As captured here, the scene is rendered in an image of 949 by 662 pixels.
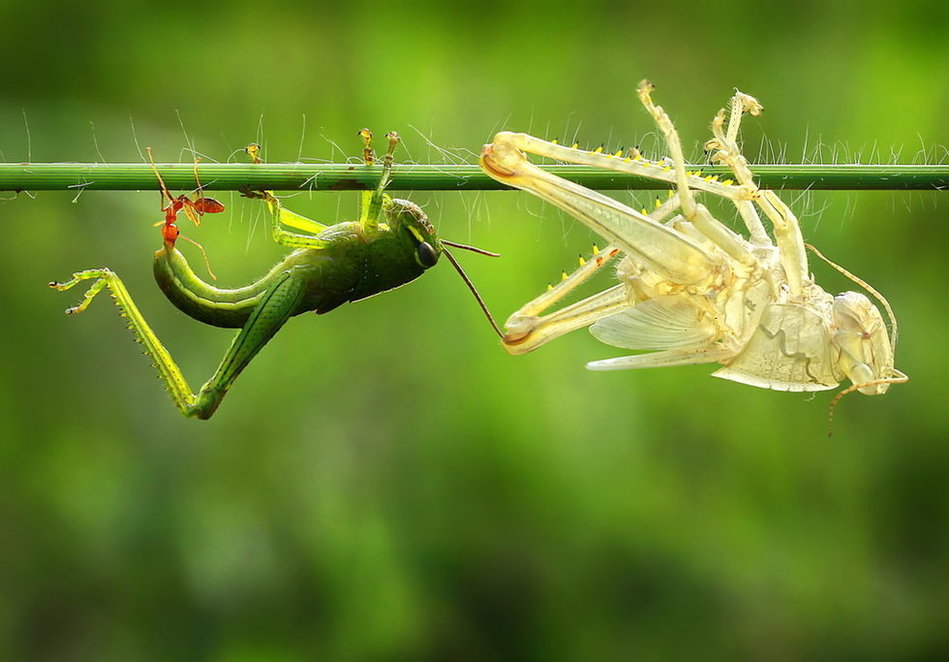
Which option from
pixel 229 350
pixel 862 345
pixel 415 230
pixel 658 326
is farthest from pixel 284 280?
pixel 862 345

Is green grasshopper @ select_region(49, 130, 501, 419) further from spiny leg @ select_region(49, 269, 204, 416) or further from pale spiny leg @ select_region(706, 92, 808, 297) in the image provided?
pale spiny leg @ select_region(706, 92, 808, 297)

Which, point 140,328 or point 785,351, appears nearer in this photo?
point 140,328

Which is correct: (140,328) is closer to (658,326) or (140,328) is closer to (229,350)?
(229,350)

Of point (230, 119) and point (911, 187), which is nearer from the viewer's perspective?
point (911, 187)

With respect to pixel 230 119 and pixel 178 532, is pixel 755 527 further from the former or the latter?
pixel 230 119

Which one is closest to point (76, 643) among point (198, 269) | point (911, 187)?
point (198, 269)

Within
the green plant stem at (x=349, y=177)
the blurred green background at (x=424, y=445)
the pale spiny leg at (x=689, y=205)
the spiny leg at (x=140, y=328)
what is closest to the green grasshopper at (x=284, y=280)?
the spiny leg at (x=140, y=328)

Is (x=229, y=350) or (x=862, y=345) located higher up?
(x=862, y=345)
